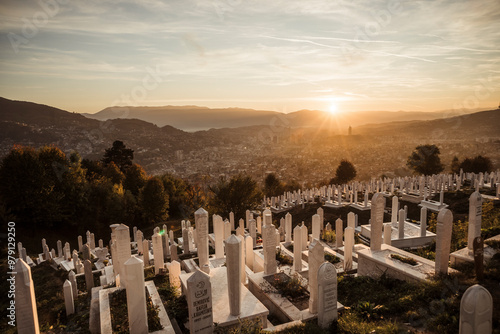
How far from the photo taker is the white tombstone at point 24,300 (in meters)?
5.26

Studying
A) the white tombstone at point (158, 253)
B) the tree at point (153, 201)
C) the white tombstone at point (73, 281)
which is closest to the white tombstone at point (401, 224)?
the white tombstone at point (158, 253)

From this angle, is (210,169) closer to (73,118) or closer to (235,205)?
(73,118)

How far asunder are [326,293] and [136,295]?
3938 mm

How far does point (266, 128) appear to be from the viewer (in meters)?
87.1

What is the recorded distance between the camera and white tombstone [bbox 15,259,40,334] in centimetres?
526

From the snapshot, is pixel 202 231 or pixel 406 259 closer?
pixel 406 259

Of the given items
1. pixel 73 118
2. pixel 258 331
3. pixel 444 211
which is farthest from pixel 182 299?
pixel 73 118

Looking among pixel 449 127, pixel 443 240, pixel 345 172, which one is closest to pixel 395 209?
pixel 443 240

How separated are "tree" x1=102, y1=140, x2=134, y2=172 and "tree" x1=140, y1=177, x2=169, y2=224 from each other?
36.2ft

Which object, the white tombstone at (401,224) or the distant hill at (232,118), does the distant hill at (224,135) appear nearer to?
the distant hill at (232,118)

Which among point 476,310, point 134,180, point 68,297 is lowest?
point 134,180

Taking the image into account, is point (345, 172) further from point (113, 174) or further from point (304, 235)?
point (113, 174)

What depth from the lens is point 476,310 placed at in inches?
163

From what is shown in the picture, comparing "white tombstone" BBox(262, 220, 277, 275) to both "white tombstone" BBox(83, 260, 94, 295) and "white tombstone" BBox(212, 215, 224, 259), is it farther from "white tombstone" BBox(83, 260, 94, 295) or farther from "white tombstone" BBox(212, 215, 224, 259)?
"white tombstone" BBox(83, 260, 94, 295)
